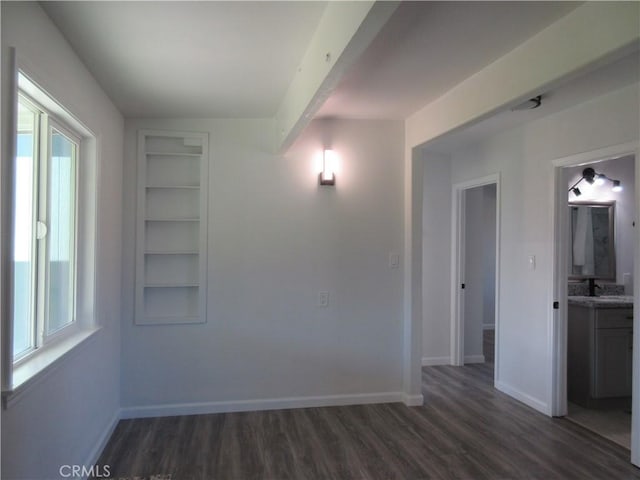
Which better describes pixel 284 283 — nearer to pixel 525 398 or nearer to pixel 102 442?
pixel 102 442

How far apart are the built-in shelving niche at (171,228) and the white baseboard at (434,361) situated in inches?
107

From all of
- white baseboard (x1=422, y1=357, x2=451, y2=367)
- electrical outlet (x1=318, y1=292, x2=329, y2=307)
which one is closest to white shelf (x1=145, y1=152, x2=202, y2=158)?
electrical outlet (x1=318, y1=292, x2=329, y2=307)

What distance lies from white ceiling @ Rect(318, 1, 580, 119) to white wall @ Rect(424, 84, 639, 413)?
1169mm

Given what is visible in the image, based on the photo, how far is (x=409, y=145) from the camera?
3639 millimetres

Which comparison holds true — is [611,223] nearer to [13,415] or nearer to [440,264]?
[440,264]

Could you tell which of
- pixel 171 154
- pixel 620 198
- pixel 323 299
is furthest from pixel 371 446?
pixel 620 198

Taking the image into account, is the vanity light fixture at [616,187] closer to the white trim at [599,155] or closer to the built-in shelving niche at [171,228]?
the white trim at [599,155]

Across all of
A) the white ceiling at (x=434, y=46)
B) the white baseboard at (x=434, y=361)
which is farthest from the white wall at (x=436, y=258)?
the white ceiling at (x=434, y=46)

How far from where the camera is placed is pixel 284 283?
3535mm

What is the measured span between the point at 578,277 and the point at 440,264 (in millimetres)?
1385

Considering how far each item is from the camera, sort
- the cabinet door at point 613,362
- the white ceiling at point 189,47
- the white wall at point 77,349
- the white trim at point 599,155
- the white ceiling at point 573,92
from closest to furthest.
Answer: the white wall at point 77,349 → the white ceiling at point 189,47 → the white ceiling at point 573,92 → the white trim at point 599,155 → the cabinet door at point 613,362

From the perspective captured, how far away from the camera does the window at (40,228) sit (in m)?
1.91

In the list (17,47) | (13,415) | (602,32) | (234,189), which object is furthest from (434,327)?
(17,47)

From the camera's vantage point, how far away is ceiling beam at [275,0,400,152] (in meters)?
1.51
